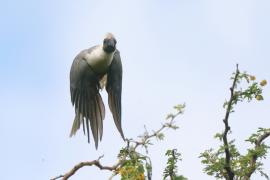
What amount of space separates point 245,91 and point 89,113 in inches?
113

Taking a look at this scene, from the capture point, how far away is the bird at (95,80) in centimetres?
662

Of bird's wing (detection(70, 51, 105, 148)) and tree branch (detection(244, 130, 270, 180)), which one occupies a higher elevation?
bird's wing (detection(70, 51, 105, 148))

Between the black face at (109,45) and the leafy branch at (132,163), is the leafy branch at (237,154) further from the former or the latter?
the black face at (109,45)

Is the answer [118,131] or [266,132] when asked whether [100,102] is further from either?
[266,132]

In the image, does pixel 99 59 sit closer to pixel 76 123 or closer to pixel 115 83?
pixel 115 83

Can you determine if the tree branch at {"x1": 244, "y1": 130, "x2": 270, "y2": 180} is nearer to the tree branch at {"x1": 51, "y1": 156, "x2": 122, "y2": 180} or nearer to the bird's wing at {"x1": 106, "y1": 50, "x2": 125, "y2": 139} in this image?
the tree branch at {"x1": 51, "y1": 156, "x2": 122, "y2": 180}

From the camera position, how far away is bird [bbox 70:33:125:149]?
6621mm

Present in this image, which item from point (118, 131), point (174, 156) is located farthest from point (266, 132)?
point (118, 131)

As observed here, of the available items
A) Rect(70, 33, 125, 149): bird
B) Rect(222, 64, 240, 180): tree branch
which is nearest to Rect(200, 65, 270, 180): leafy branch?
Rect(222, 64, 240, 180): tree branch

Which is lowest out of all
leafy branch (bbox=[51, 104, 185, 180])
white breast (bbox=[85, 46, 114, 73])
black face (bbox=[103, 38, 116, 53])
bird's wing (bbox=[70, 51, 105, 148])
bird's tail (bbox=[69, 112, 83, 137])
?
leafy branch (bbox=[51, 104, 185, 180])

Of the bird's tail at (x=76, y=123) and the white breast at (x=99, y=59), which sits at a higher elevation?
the white breast at (x=99, y=59)

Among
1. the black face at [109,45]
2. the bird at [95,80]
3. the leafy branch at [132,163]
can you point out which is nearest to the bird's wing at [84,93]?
the bird at [95,80]

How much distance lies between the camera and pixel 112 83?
6.79 metres

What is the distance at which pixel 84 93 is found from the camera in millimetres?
6734
